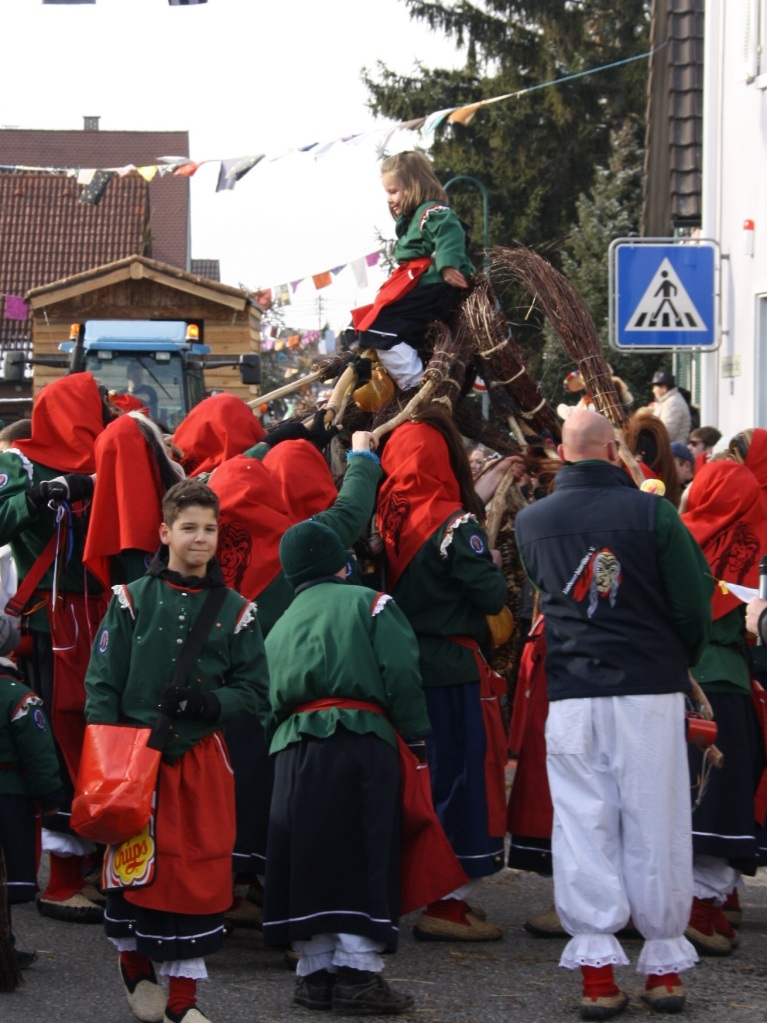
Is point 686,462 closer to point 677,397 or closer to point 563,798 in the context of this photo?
point 563,798

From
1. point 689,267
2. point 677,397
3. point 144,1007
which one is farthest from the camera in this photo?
point 677,397

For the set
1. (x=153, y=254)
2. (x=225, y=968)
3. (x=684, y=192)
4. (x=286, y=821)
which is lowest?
(x=225, y=968)

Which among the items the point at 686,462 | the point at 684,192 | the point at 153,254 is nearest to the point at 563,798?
the point at 686,462

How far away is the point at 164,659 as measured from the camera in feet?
18.3

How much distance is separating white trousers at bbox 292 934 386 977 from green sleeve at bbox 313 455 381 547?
146 cm

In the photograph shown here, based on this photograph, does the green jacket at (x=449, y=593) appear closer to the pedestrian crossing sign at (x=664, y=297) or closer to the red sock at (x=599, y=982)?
the red sock at (x=599, y=982)

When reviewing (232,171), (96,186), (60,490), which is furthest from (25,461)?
(96,186)

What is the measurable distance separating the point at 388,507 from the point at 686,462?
2.19m

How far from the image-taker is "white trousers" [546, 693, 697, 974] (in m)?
5.65

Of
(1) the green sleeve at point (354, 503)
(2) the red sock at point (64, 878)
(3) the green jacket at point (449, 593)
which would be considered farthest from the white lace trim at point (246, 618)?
(2) the red sock at point (64, 878)

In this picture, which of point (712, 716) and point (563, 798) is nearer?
point (563, 798)

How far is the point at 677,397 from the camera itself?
494 inches

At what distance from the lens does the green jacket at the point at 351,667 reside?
18.9 feet

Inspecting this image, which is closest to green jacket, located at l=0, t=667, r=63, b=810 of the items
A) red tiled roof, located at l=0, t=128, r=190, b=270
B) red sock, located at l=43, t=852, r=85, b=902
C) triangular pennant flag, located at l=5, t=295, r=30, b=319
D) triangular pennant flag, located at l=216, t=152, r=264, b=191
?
red sock, located at l=43, t=852, r=85, b=902
